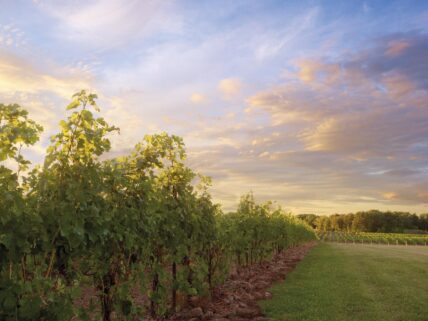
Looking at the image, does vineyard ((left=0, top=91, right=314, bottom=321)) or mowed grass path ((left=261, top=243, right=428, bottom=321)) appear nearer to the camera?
vineyard ((left=0, top=91, right=314, bottom=321))

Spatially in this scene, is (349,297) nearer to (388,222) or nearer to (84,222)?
(84,222)

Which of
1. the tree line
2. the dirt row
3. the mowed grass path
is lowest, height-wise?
the mowed grass path

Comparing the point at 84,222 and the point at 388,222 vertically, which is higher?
the point at 388,222

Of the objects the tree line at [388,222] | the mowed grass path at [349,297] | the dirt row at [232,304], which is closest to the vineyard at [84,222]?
the dirt row at [232,304]

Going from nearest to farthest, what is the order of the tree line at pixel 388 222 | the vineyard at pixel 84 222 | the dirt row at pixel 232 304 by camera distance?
the vineyard at pixel 84 222
the dirt row at pixel 232 304
the tree line at pixel 388 222

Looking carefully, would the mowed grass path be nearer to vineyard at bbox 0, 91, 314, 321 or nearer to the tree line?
vineyard at bbox 0, 91, 314, 321

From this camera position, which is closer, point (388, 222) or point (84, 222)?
point (84, 222)

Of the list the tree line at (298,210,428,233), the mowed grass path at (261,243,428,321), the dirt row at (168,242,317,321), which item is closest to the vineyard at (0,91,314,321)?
the dirt row at (168,242,317,321)

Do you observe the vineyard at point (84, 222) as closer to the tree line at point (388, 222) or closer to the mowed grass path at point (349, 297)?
the mowed grass path at point (349, 297)

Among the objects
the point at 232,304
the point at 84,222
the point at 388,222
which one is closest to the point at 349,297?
the point at 232,304

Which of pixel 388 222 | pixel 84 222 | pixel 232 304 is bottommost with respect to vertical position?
pixel 232 304

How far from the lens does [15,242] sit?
4.59 meters

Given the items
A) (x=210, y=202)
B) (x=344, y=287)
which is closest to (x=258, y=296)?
(x=210, y=202)

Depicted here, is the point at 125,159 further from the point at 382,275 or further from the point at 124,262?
the point at 382,275
